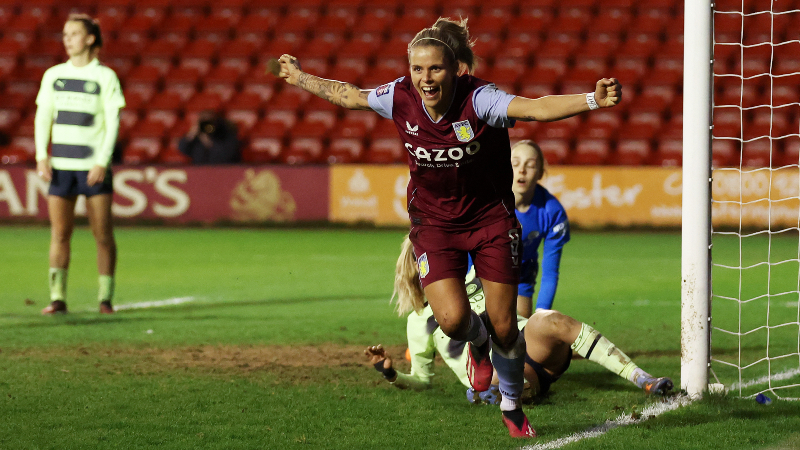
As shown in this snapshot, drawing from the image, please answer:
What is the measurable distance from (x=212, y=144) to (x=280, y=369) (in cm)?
866

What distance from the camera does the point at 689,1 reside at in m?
4.43

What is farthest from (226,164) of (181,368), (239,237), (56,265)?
(181,368)

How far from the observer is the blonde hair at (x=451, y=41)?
12.6 ft

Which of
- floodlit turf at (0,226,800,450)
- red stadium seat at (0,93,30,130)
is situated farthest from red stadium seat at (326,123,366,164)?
red stadium seat at (0,93,30,130)

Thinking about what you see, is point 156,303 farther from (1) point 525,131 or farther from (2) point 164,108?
(2) point 164,108

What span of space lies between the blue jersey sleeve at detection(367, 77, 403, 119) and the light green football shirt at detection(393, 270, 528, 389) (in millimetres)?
1057

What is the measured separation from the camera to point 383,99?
4.05m

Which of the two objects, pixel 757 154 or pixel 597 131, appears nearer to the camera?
pixel 757 154

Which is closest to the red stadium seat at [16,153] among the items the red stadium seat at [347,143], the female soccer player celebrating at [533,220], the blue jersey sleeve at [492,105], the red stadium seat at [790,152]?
the red stadium seat at [347,143]

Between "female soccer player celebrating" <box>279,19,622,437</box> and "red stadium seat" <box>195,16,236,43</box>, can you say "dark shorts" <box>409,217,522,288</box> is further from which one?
"red stadium seat" <box>195,16,236,43</box>

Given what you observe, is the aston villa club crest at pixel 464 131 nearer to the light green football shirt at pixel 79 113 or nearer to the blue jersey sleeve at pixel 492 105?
the blue jersey sleeve at pixel 492 105

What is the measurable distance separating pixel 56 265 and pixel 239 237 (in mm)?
5101

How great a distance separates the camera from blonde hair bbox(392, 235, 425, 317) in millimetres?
4441

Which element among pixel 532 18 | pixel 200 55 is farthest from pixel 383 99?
pixel 200 55
